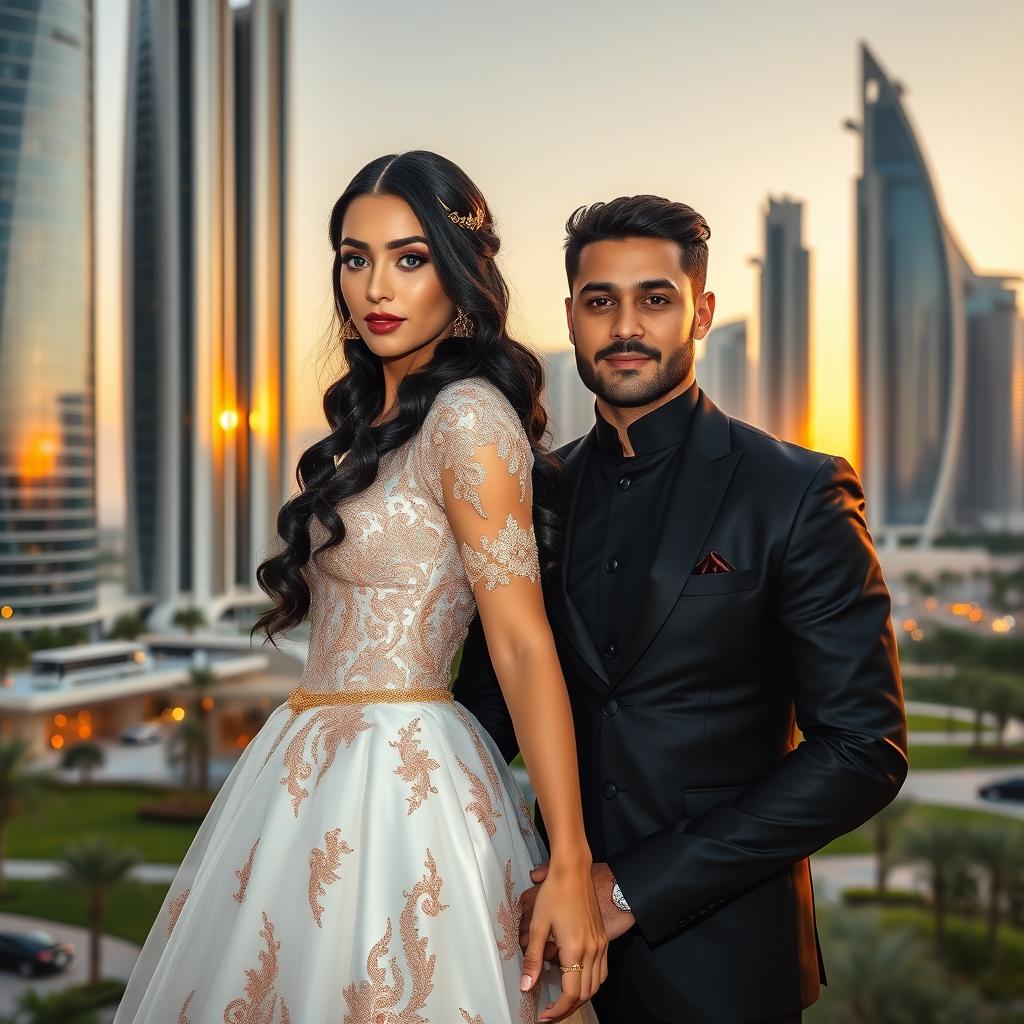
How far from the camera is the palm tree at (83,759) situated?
754 centimetres

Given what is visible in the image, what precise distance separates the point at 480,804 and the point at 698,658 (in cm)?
34

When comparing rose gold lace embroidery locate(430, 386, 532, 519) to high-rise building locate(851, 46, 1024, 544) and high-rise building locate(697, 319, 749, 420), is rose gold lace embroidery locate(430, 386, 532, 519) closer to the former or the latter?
high-rise building locate(697, 319, 749, 420)

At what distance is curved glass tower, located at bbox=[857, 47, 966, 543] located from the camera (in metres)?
6.90

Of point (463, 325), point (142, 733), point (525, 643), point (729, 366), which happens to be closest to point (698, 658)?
point (525, 643)

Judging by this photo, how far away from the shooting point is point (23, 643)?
6949mm

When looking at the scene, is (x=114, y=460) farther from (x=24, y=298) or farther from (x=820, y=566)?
(x=820, y=566)

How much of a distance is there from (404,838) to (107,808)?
7.38 meters

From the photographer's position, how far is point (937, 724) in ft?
24.8

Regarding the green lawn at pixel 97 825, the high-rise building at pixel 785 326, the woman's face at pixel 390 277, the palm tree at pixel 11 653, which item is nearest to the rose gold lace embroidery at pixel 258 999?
the woman's face at pixel 390 277

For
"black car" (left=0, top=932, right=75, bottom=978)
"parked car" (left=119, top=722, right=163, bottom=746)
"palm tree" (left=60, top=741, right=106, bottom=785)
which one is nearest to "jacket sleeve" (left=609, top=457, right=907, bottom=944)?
"black car" (left=0, top=932, right=75, bottom=978)

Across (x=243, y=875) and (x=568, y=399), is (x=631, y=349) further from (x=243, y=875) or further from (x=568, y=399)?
(x=568, y=399)

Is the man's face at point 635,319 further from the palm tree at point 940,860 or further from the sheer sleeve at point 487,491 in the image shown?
the palm tree at point 940,860

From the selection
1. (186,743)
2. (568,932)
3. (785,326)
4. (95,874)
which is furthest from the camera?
(186,743)

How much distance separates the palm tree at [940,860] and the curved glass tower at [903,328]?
2.06 meters
